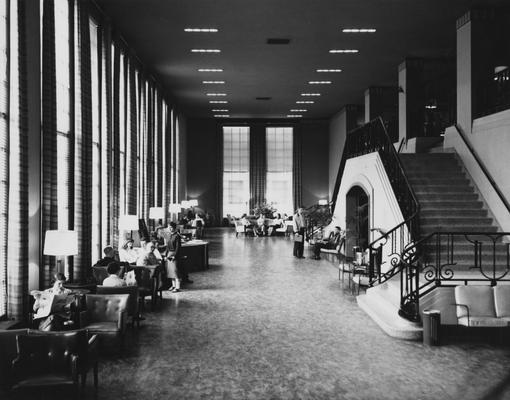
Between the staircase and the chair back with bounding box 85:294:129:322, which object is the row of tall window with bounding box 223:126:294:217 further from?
the chair back with bounding box 85:294:129:322

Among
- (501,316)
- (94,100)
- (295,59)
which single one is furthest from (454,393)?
(295,59)

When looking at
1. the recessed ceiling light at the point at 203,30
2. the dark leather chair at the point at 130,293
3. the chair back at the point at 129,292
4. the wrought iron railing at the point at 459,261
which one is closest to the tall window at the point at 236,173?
the recessed ceiling light at the point at 203,30

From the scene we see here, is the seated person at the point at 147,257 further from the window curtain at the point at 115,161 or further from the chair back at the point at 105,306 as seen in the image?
the chair back at the point at 105,306

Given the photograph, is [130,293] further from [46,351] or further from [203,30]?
[203,30]

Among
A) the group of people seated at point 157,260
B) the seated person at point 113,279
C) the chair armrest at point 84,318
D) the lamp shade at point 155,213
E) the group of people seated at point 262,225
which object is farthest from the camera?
the group of people seated at point 262,225

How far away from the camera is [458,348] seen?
23.4 ft

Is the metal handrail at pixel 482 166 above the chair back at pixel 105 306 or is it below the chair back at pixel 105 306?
above

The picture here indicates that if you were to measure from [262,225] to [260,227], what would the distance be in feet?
0.49

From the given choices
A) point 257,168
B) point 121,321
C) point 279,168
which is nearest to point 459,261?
point 121,321

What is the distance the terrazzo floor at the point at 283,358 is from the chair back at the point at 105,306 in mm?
526

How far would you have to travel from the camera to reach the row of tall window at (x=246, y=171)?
30.1m

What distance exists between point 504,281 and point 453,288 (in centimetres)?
112

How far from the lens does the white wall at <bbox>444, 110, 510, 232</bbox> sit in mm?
10812

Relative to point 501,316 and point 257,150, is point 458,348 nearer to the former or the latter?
point 501,316
